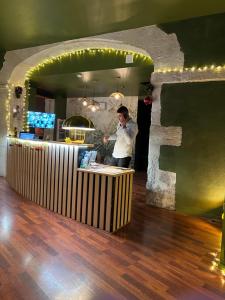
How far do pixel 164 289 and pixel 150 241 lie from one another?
105 centimetres

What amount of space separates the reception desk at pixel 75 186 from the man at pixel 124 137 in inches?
31.3

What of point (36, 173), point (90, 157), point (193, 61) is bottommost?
point (36, 173)

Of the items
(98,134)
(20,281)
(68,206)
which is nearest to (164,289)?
(20,281)

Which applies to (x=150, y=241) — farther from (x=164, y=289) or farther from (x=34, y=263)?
(x=34, y=263)

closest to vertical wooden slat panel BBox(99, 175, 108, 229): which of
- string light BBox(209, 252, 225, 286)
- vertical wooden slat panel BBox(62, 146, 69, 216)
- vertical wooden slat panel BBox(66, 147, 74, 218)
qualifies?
vertical wooden slat panel BBox(66, 147, 74, 218)

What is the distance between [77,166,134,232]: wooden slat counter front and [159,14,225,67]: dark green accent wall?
2366 mm

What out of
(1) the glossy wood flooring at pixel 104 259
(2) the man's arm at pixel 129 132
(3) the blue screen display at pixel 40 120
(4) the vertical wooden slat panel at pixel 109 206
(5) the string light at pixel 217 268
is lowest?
(5) the string light at pixel 217 268

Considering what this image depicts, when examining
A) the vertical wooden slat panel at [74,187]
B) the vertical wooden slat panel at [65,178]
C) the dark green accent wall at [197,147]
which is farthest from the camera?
the dark green accent wall at [197,147]

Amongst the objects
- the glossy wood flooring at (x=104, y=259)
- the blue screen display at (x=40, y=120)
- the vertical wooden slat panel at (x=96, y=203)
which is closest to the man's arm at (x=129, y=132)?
the vertical wooden slat panel at (x=96, y=203)

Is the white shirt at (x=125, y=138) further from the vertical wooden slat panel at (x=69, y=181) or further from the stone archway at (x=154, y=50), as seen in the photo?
the vertical wooden slat panel at (x=69, y=181)

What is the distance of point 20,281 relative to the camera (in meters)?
2.32

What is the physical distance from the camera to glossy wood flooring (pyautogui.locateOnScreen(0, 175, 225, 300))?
7.45 ft

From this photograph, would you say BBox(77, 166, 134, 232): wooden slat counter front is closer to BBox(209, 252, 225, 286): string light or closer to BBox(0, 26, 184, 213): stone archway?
BBox(0, 26, 184, 213): stone archway

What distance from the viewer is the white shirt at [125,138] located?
4.61m
